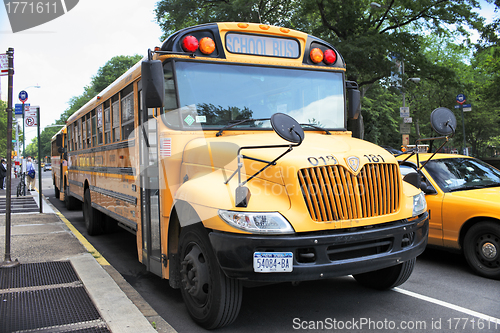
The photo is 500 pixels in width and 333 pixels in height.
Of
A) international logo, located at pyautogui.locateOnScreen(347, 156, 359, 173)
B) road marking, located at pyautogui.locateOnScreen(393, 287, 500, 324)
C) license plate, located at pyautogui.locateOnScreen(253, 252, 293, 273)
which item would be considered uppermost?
international logo, located at pyautogui.locateOnScreen(347, 156, 359, 173)

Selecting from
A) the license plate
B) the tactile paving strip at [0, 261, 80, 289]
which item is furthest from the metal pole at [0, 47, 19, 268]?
the license plate

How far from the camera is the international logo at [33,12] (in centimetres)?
257

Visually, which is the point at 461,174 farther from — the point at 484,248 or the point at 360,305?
the point at 360,305

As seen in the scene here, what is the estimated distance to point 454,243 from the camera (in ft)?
18.5

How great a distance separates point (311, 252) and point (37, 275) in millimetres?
3591

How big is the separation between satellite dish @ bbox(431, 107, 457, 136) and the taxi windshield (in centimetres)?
179

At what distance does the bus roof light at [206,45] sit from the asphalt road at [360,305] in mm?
2572

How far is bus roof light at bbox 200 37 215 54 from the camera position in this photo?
4297 mm

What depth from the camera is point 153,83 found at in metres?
3.88

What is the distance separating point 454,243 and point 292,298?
250cm

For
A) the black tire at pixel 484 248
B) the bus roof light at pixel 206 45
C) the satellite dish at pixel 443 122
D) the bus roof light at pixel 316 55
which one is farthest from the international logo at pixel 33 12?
the black tire at pixel 484 248

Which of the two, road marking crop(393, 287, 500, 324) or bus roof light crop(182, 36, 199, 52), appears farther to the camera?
bus roof light crop(182, 36, 199, 52)

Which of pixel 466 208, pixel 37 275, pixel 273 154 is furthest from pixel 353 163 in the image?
pixel 37 275

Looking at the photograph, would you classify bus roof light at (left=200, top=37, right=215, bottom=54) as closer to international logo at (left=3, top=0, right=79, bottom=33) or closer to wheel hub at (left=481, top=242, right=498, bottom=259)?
international logo at (left=3, top=0, right=79, bottom=33)
